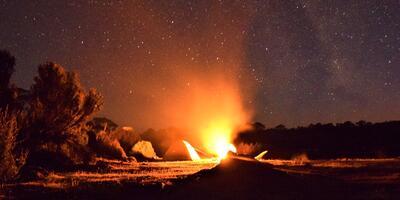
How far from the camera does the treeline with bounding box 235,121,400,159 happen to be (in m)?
37.9

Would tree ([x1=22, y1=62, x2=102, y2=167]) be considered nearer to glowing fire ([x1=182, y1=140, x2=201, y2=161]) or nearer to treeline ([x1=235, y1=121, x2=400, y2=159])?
glowing fire ([x1=182, y1=140, x2=201, y2=161])

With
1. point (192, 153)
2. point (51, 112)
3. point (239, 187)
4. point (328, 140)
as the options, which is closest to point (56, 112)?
point (51, 112)

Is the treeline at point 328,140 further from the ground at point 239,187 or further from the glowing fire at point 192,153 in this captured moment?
the ground at point 239,187

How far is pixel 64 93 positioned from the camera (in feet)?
82.9

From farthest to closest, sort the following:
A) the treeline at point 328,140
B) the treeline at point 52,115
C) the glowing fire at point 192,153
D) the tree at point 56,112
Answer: the treeline at point 328,140 < the glowing fire at point 192,153 < the tree at point 56,112 < the treeline at point 52,115

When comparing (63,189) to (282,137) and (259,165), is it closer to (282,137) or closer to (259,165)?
(259,165)

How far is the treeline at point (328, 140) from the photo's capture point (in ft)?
124

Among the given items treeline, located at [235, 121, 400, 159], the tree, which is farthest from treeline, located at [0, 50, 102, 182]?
treeline, located at [235, 121, 400, 159]

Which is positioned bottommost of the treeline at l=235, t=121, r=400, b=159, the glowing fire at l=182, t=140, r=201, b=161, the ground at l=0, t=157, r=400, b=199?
the ground at l=0, t=157, r=400, b=199

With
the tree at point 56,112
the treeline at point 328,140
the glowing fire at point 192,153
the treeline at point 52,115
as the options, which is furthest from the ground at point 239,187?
the treeline at point 328,140

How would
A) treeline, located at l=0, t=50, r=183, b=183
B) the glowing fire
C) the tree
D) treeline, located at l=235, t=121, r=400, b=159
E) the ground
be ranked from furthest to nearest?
treeline, located at l=235, t=121, r=400, b=159, the glowing fire, the tree, treeline, located at l=0, t=50, r=183, b=183, the ground

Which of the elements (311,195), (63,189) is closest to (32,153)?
(63,189)

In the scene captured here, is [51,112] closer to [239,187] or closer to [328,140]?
[239,187]

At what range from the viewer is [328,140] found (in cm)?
4688
